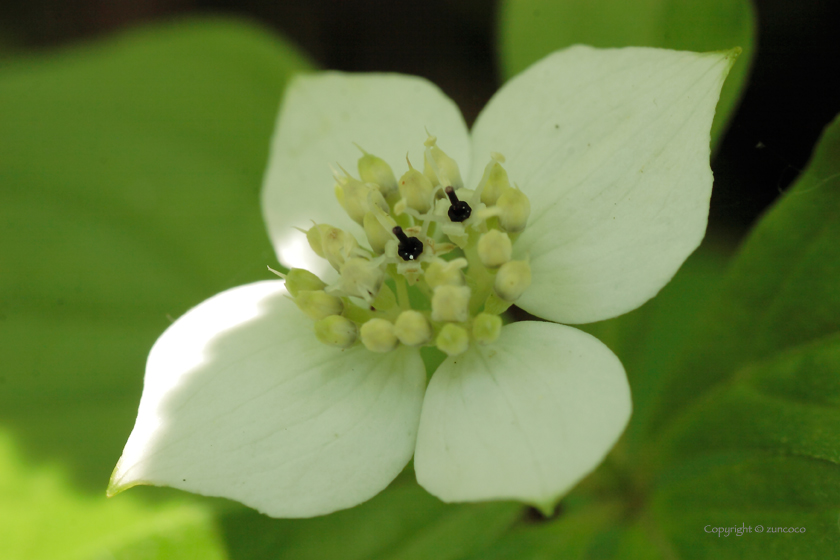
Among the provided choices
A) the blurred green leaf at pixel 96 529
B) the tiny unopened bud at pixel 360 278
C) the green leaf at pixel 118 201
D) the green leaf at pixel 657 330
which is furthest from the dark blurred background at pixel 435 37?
the blurred green leaf at pixel 96 529

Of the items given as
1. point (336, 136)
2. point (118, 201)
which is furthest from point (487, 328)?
point (118, 201)

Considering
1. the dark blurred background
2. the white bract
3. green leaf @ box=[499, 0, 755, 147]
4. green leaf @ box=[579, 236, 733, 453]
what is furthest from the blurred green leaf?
the dark blurred background

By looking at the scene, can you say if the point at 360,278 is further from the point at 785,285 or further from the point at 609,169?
the point at 785,285

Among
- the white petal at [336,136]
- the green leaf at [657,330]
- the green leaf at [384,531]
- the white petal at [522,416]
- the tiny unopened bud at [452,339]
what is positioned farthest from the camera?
the green leaf at [657,330]

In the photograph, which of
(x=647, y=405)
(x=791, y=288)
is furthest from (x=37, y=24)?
(x=791, y=288)

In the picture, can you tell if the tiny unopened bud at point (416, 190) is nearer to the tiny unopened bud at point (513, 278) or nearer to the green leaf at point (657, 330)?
the tiny unopened bud at point (513, 278)

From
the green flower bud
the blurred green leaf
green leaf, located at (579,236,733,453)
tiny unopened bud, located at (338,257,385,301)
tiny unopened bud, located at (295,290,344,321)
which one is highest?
the green flower bud

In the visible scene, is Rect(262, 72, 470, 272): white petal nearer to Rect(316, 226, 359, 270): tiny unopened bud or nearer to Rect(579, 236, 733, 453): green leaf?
Rect(316, 226, 359, 270): tiny unopened bud
